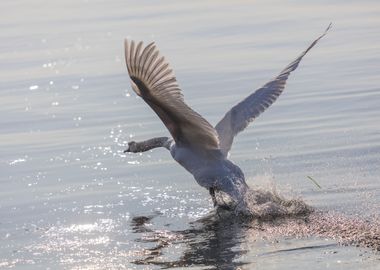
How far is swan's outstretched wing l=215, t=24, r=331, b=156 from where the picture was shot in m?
12.5

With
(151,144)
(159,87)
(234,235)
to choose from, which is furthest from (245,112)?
(234,235)

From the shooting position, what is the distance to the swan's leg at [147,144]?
42.2 ft

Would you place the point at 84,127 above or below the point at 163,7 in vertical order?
below

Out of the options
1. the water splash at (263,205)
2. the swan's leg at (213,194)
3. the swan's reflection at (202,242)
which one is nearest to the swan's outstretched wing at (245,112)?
the swan's leg at (213,194)

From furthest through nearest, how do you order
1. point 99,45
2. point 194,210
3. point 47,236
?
point 99,45
point 194,210
point 47,236

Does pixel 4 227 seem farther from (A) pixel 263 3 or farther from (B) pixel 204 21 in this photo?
(A) pixel 263 3

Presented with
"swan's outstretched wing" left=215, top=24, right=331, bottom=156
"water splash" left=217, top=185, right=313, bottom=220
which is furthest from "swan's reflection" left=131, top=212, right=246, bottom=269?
"swan's outstretched wing" left=215, top=24, right=331, bottom=156

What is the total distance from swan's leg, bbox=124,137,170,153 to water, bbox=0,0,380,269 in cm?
27

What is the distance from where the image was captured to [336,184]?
1188 centimetres

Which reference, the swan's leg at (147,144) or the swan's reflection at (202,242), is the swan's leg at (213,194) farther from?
the swan's leg at (147,144)

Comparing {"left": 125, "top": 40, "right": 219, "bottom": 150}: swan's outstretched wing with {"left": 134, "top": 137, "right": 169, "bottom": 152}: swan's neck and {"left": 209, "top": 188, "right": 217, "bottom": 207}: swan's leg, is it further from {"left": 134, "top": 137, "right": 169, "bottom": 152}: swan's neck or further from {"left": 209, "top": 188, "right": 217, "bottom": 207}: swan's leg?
→ {"left": 134, "top": 137, "right": 169, "bottom": 152}: swan's neck

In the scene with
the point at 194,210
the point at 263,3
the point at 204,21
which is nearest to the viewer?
the point at 194,210

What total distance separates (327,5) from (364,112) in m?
9.42

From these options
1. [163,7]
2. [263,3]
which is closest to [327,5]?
[263,3]
